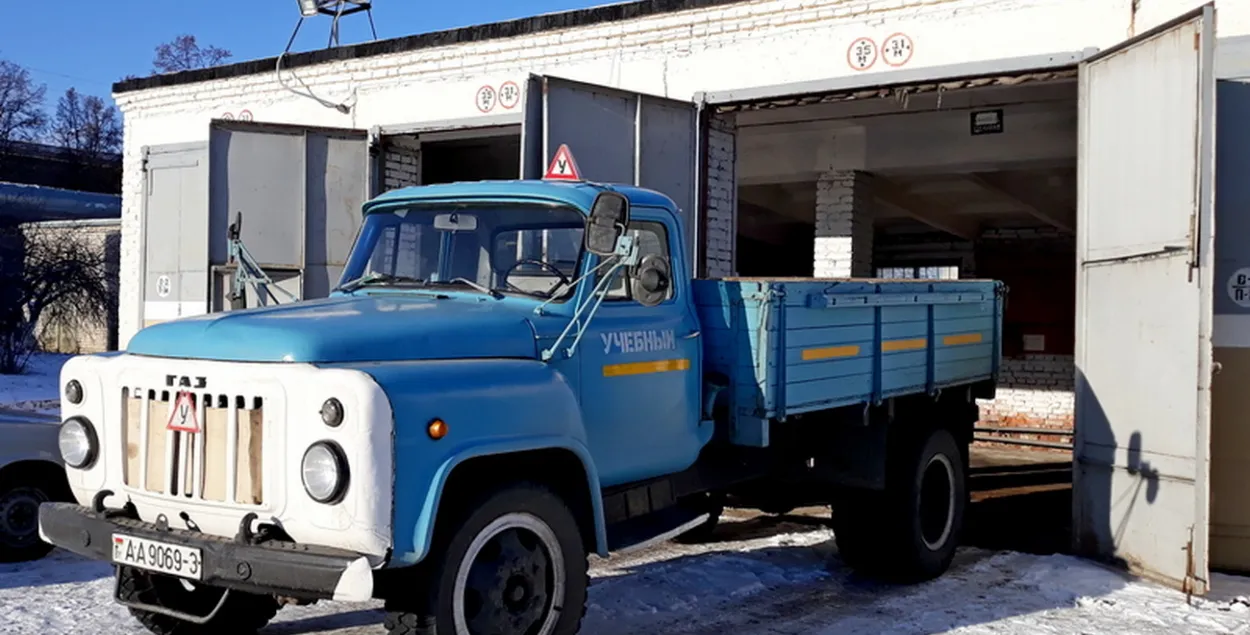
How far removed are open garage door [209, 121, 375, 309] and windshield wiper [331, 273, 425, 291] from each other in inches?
223

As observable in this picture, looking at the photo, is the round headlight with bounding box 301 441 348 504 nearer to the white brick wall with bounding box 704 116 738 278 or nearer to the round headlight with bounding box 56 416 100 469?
the round headlight with bounding box 56 416 100 469

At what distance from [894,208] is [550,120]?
8.26 m

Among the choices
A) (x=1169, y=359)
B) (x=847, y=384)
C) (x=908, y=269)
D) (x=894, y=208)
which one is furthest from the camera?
(x=908, y=269)

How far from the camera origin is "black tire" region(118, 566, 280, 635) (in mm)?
4723

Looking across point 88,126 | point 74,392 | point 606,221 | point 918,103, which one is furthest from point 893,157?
point 88,126

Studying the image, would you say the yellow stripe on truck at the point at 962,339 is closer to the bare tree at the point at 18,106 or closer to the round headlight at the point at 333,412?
the round headlight at the point at 333,412

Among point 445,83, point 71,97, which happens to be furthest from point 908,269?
point 71,97

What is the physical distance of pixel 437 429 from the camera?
393 centimetres

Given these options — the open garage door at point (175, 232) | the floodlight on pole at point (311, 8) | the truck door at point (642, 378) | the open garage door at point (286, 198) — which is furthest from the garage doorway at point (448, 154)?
the truck door at point (642, 378)

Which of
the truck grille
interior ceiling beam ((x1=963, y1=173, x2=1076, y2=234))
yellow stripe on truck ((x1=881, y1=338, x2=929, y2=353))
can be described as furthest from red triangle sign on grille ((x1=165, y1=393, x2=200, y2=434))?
interior ceiling beam ((x1=963, y1=173, x2=1076, y2=234))

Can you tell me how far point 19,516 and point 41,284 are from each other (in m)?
14.8

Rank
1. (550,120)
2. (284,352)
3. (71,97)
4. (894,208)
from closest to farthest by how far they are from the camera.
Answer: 1. (284,352)
2. (550,120)
3. (894,208)
4. (71,97)

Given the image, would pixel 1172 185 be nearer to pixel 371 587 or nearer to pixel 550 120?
pixel 550 120

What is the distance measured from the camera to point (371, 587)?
3654 millimetres
